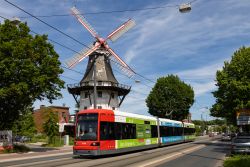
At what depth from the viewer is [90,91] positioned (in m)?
64.6

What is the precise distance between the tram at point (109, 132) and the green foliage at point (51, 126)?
15553mm

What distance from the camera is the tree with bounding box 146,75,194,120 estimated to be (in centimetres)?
7856

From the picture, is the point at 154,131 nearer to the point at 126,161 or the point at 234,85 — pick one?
the point at 234,85

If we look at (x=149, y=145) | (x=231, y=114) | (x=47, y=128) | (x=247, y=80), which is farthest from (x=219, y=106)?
(x=47, y=128)

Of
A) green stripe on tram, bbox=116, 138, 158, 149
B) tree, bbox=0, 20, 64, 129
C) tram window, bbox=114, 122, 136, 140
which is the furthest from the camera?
tree, bbox=0, 20, 64, 129

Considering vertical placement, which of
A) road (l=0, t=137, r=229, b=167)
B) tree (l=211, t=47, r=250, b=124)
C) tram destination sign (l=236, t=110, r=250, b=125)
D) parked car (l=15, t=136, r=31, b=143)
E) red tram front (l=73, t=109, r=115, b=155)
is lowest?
road (l=0, t=137, r=229, b=167)

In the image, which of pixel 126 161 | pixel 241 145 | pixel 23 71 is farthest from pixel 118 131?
pixel 23 71

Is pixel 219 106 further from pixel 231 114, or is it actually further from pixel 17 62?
pixel 17 62

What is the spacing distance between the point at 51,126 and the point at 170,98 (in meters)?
38.1

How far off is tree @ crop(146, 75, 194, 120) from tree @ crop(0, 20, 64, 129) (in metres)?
43.0

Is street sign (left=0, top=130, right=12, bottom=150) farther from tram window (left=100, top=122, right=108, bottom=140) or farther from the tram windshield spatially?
tram window (left=100, top=122, right=108, bottom=140)

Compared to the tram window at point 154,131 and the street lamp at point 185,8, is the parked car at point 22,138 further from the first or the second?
the street lamp at point 185,8

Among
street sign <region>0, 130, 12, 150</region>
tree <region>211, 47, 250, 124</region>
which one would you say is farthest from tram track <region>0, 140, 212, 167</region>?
tree <region>211, 47, 250, 124</region>

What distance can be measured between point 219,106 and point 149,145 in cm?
1664
